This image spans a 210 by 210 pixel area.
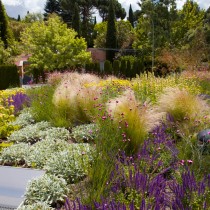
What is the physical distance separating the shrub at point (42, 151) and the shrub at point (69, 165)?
0.25 meters

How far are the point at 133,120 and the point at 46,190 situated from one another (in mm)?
1566

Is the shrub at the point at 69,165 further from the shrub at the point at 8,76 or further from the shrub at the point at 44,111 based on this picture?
the shrub at the point at 8,76

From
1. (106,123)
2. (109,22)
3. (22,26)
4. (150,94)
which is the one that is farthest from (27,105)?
(22,26)

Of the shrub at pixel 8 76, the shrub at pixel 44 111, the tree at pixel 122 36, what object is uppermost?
the tree at pixel 122 36

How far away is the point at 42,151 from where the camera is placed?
13.7ft

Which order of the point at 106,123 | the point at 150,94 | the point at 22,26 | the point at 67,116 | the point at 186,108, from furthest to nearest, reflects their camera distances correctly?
the point at 22,26
the point at 150,94
the point at 67,116
the point at 186,108
the point at 106,123

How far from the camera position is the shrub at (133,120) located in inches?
157

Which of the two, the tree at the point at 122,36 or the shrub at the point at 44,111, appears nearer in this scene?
the shrub at the point at 44,111

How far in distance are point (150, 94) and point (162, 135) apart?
285cm

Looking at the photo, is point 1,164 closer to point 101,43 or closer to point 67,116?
point 67,116

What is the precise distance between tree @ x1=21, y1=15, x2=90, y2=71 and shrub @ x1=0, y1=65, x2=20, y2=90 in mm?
2351

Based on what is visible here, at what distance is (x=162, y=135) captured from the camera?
4.04 m

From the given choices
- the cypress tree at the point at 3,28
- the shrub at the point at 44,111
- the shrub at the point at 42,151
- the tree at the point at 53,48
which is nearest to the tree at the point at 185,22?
the tree at the point at 53,48

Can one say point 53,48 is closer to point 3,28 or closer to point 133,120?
point 3,28
